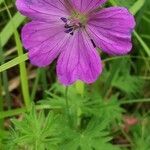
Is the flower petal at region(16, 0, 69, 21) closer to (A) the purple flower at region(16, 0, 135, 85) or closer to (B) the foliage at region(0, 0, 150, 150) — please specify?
(A) the purple flower at region(16, 0, 135, 85)

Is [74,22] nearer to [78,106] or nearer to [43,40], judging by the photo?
[43,40]

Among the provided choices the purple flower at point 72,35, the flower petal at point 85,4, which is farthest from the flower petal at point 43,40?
the flower petal at point 85,4

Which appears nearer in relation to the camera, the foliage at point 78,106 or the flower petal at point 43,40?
the flower petal at point 43,40

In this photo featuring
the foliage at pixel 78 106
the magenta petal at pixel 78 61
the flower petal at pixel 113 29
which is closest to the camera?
the flower petal at pixel 113 29

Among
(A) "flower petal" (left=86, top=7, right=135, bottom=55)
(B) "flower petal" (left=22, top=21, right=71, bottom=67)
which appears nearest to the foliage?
(B) "flower petal" (left=22, top=21, right=71, bottom=67)

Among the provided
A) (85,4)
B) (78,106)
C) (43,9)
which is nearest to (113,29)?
(85,4)

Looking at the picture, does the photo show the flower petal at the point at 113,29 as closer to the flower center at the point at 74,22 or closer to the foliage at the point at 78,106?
the flower center at the point at 74,22

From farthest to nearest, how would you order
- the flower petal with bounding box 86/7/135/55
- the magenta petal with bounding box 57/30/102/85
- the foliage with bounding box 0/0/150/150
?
the foliage with bounding box 0/0/150/150, the magenta petal with bounding box 57/30/102/85, the flower petal with bounding box 86/7/135/55
